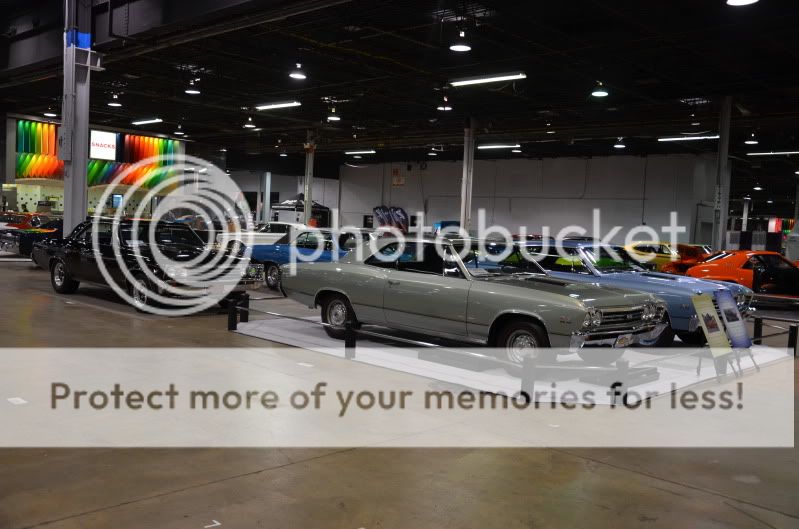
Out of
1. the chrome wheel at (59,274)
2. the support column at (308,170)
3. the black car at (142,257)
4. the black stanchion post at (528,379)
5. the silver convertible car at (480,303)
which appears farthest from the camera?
the support column at (308,170)

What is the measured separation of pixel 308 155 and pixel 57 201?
36.6 feet

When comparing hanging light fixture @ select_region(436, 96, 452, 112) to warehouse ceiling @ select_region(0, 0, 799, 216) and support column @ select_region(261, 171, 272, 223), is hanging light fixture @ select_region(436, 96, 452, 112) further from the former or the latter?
support column @ select_region(261, 171, 272, 223)

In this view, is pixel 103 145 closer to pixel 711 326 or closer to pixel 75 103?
pixel 75 103

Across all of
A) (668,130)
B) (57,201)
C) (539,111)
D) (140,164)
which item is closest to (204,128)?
(140,164)

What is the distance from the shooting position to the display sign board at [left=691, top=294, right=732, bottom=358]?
7.55 meters

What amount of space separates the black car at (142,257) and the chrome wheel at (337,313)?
2.80 meters

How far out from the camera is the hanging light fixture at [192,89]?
21.3 metres

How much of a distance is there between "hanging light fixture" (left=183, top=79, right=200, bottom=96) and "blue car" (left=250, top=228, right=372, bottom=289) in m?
8.54

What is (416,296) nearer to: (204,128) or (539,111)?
(539,111)

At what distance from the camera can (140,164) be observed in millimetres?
34531

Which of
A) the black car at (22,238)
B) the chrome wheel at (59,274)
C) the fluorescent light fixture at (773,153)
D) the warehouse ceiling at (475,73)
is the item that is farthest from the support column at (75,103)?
the fluorescent light fixture at (773,153)

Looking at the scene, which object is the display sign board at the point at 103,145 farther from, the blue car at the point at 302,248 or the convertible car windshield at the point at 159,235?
the convertible car windshield at the point at 159,235

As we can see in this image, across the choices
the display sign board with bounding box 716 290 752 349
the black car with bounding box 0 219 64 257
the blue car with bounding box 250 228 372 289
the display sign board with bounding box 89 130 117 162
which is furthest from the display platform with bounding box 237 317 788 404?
the display sign board with bounding box 89 130 117 162

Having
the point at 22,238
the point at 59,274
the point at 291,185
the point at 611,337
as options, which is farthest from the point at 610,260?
the point at 291,185
